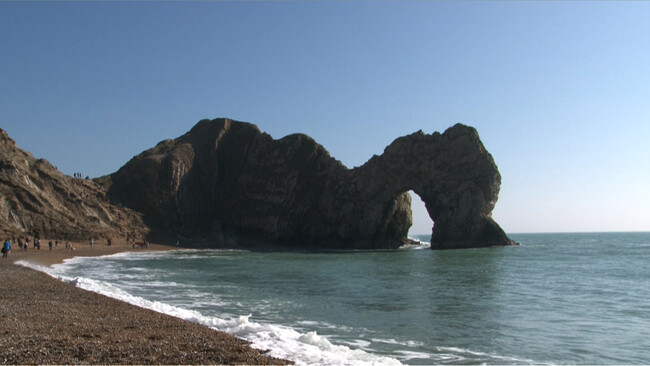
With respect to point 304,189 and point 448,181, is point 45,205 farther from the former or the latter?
point 448,181

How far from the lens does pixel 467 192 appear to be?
223ft

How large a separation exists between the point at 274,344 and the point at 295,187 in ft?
226

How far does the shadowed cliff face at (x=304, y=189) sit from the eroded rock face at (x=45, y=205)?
854 centimetres

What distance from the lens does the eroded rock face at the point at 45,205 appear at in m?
53.5

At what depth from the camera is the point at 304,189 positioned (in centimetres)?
7850

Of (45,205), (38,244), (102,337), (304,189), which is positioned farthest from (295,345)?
(304,189)

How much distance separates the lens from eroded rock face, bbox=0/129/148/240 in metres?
53.5

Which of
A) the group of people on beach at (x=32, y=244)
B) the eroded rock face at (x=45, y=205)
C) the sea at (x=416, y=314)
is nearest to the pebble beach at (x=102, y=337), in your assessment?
the sea at (x=416, y=314)

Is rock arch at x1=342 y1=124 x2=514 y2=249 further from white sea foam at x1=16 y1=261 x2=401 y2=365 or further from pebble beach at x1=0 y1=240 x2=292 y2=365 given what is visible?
white sea foam at x1=16 y1=261 x2=401 y2=365


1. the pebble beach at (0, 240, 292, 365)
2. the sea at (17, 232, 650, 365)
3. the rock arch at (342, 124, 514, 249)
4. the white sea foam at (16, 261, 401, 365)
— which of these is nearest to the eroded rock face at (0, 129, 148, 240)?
the sea at (17, 232, 650, 365)

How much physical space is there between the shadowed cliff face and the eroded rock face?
336 inches

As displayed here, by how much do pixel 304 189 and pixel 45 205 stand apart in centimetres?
3584

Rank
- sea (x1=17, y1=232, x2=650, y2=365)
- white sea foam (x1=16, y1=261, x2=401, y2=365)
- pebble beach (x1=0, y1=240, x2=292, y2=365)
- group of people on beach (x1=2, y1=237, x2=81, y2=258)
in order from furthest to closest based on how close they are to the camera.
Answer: group of people on beach (x1=2, y1=237, x2=81, y2=258) → sea (x1=17, y1=232, x2=650, y2=365) → white sea foam (x1=16, y1=261, x2=401, y2=365) → pebble beach (x1=0, y1=240, x2=292, y2=365)

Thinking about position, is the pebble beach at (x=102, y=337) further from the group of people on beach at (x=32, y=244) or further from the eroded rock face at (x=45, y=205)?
the eroded rock face at (x=45, y=205)
